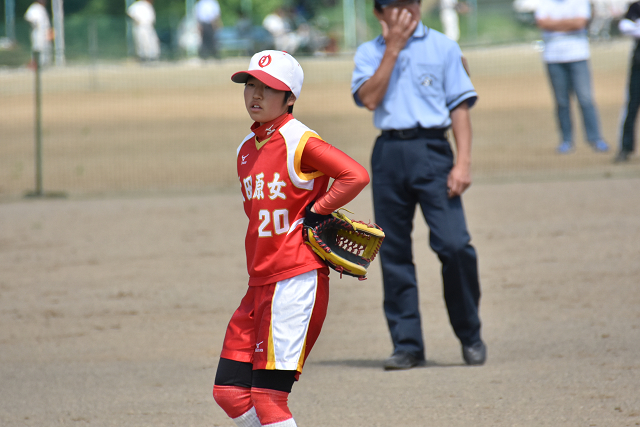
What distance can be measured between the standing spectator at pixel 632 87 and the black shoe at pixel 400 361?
703 centimetres

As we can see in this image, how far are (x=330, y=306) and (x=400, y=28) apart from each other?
2.37 meters

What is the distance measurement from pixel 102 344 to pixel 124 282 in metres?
1.49

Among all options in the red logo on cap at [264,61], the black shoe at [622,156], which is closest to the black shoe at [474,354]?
the red logo on cap at [264,61]

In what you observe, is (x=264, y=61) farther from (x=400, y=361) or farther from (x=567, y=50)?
(x=567, y=50)

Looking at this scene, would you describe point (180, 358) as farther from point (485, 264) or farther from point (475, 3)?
point (475, 3)

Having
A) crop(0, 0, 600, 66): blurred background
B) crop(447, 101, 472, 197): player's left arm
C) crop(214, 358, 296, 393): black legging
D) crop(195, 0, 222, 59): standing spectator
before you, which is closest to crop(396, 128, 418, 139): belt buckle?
crop(447, 101, 472, 197): player's left arm

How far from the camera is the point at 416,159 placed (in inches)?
180

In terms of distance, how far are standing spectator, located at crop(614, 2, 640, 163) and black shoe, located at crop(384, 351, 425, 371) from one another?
7034mm

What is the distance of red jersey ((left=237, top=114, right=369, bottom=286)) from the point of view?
118 inches

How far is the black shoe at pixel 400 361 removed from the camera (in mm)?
4684

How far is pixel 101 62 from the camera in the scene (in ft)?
84.1

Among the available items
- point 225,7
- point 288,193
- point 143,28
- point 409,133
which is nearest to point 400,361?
point 409,133

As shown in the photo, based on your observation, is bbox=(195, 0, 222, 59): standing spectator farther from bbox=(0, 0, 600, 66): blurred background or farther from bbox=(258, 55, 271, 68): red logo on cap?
bbox=(258, 55, 271, 68): red logo on cap

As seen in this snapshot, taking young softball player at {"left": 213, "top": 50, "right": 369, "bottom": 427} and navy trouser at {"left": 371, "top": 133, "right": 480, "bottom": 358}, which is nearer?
young softball player at {"left": 213, "top": 50, "right": 369, "bottom": 427}
